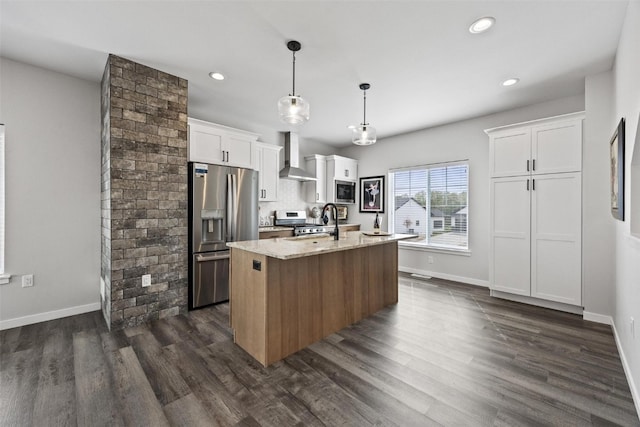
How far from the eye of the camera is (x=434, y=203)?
5.07m

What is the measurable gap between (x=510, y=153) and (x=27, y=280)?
19.1 ft

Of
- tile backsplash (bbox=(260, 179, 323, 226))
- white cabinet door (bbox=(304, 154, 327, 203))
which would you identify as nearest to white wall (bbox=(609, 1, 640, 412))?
white cabinet door (bbox=(304, 154, 327, 203))

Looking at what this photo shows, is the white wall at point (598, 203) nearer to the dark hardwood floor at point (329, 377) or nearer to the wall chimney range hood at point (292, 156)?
the dark hardwood floor at point (329, 377)

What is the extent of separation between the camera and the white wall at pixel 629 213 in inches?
69.6

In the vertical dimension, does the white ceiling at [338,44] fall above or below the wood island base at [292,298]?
above

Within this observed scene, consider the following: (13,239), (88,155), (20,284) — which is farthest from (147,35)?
(20,284)

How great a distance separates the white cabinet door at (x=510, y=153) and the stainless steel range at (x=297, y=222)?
2.93 m

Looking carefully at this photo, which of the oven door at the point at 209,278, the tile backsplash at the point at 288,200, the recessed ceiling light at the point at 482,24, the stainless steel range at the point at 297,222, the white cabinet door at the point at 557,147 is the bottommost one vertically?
the oven door at the point at 209,278

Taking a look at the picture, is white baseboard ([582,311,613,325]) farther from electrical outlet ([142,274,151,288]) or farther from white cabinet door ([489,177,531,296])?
electrical outlet ([142,274,151,288])

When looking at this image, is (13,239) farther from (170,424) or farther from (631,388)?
(631,388)

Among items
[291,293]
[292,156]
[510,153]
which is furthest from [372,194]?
[291,293]

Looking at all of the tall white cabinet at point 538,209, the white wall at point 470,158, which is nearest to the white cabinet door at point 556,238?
the tall white cabinet at point 538,209

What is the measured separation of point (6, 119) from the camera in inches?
110

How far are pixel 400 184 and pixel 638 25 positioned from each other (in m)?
3.86
